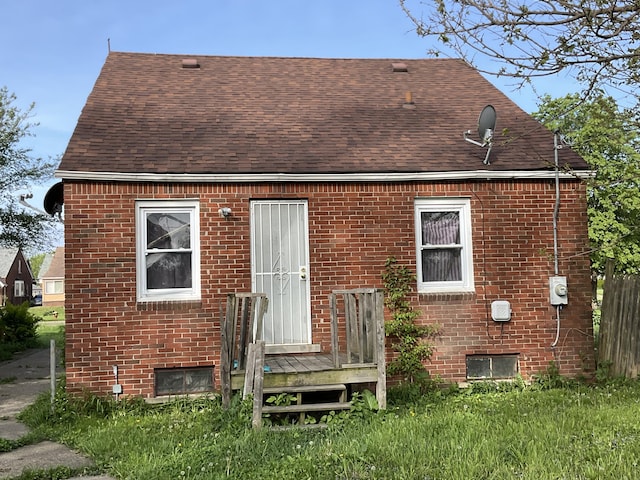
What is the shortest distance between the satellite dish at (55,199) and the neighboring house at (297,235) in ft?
2.45

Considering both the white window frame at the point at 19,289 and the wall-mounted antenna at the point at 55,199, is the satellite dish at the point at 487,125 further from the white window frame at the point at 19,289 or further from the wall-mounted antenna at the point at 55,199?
the white window frame at the point at 19,289

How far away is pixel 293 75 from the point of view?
1228 cm

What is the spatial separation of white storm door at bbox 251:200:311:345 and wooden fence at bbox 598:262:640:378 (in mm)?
4856

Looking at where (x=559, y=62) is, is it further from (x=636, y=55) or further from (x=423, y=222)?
(x=423, y=222)

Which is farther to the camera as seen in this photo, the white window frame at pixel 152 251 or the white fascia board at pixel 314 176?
the white window frame at pixel 152 251

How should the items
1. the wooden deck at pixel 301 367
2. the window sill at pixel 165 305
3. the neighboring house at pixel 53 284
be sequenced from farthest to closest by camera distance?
the neighboring house at pixel 53 284 < the window sill at pixel 165 305 < the wooden deck at pixel 301 367

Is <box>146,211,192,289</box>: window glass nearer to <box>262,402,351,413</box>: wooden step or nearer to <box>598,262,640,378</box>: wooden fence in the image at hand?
<box>262,402,351,413</box>: wooden step

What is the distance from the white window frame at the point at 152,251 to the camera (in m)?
8.77

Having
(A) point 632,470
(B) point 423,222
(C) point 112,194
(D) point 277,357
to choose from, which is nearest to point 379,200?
(B) point 423,222

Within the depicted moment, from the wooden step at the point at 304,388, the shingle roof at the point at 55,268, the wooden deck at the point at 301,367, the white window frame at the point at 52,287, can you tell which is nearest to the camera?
the wooden deck at the point at 301,367

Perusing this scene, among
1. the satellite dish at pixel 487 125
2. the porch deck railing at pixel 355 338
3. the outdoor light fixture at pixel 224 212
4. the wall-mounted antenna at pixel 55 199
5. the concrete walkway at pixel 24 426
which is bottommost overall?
the concrete walkway at pixel 24 426

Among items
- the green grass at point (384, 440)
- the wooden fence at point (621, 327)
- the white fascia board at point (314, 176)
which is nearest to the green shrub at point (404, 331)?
the green grass at point (384, 440)

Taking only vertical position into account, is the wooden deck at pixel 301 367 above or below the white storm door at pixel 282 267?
below

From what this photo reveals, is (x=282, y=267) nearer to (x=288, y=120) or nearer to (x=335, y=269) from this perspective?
(x=335, y=269)
